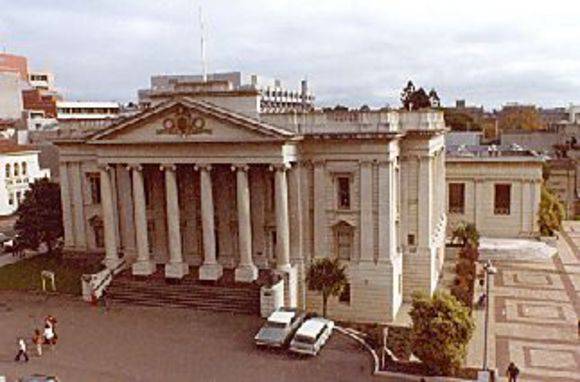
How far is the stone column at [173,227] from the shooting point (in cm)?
4300

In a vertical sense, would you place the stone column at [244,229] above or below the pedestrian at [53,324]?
above

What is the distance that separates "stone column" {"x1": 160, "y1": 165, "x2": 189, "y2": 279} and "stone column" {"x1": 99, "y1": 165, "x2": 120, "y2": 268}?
4.56m

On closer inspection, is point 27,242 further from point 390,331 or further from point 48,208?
point 390,331

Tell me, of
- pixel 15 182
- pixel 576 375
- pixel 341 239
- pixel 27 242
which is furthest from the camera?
pixel 15 182

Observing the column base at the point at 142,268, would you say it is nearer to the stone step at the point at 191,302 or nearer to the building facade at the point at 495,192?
the stone step at the point at 191,302

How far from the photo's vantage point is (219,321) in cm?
3859

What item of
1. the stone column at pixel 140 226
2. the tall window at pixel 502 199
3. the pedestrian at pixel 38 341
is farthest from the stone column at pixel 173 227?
the tall window at pixel 502 199

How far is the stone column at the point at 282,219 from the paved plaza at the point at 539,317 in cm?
1389

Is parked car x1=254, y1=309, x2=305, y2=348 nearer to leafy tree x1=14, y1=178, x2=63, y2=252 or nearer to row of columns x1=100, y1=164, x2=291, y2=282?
row of columns x1=100, y1=164, x2=291, y2=282

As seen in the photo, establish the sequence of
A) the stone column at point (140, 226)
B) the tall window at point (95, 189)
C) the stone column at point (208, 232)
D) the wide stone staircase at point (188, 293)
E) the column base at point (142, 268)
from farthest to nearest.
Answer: the tall window at point (95, 189), the column base at point (142, 268), the stone column at point (140, 226), the stone column at point (208, 232), the wide stone staircase at point (188, 293)

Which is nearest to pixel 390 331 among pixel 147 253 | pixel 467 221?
pixel 147 253

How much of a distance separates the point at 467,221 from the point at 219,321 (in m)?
31.7

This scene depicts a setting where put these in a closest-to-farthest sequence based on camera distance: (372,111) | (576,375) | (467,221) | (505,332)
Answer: (576,375) < (505,332) < (372,111) < (467,221)

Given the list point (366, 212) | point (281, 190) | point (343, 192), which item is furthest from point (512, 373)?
point (281, 190)
